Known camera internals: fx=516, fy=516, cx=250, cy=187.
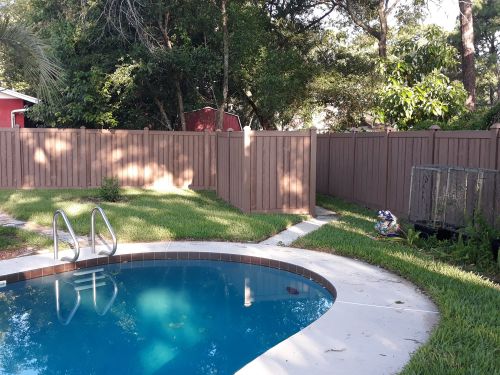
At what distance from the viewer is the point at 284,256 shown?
7.65 metres

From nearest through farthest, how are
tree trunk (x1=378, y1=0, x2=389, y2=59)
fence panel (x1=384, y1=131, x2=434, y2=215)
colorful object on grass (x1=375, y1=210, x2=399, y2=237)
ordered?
colorful object on grass (x1=375, y1=210, x2=399, y2=237), fence panel (x1=384, y1=131, x2=434, y2=215), tree trunk (x1=378, y1=0, x2=389, y2=59)

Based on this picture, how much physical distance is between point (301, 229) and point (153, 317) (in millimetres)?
4284

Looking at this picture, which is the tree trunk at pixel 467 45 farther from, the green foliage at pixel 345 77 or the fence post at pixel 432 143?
the fence post at pixel 432 143

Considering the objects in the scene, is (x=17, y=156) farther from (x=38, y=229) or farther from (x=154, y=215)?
(x=154, y=215)

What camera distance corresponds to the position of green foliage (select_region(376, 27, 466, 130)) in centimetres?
1190

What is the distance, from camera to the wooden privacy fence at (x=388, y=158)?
7973mm

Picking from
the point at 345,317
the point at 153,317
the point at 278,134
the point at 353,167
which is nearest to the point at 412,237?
the point at 345,317

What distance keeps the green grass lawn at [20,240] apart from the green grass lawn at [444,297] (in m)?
4.12

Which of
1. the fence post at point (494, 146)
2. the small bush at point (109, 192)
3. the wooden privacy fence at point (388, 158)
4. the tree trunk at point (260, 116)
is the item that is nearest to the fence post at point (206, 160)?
the wooden privacy fence at point (388, 158)

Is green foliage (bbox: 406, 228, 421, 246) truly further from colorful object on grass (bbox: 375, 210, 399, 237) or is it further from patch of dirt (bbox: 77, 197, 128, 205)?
patch of dirt (bbox: 77, 197, 128, 205)

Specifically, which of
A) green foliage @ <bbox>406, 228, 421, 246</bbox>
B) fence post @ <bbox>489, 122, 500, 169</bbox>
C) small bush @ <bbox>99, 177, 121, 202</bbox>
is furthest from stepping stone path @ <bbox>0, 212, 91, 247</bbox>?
fence post @ <bbox>489, 122, 500, 169</bbox>

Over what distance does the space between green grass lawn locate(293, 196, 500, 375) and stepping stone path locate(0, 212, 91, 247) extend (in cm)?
359

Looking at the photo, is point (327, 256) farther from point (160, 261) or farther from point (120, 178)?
point (120, 178)

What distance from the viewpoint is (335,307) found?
5320 mm
